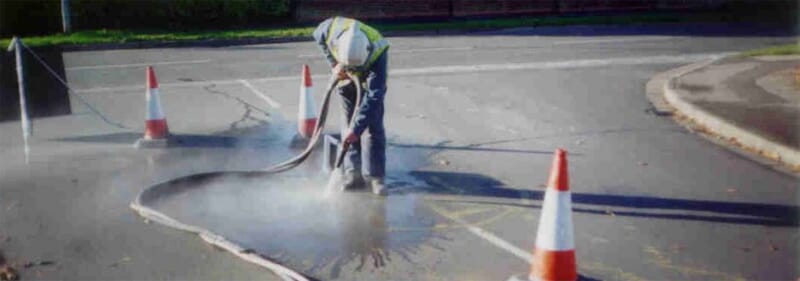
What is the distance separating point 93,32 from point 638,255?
53.7 feet

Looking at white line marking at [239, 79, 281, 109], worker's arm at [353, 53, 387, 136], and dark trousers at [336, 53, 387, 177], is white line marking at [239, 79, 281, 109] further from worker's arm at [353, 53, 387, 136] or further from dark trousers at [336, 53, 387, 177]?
worker's arm at [353, 53, 387, 136]

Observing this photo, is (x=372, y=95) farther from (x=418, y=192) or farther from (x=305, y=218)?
(x=305, y=218)

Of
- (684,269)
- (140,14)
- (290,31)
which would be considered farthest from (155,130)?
(140,14)

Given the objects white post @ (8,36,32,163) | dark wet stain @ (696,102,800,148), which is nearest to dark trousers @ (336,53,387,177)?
white post @ (8,36,32,163)

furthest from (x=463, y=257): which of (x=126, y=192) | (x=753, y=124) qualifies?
(x=753, y=124)

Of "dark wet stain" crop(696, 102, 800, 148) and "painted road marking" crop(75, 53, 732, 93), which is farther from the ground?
"dark wet stain" crop(696, 102, 800, 148)

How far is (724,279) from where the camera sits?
5105mm

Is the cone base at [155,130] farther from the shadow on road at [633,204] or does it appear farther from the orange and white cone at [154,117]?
the shadow on road at [633,204]

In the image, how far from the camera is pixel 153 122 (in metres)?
8.62

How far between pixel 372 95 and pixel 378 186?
2.27 ft

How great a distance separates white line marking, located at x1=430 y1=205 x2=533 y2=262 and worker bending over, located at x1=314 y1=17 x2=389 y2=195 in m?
0.85

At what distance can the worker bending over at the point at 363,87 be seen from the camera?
634 centimetres

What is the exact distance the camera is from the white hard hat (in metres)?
6.25

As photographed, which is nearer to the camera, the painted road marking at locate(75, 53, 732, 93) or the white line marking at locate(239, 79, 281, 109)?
the white line marking at locate(239, 79, 281, 109)
